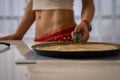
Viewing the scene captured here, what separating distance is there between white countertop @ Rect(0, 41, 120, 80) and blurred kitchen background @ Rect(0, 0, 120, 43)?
2079mm

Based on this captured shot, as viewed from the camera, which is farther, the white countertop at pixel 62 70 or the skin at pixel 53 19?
the skin at pixel 53 19

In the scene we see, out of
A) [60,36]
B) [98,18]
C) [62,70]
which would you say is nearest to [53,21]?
[60,36]

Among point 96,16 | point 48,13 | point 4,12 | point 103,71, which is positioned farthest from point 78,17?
point 103,71

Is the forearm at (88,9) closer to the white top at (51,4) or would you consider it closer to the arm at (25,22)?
the white top at (51,4)

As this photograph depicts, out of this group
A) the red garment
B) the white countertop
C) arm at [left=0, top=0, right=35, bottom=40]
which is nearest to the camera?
the white countertop

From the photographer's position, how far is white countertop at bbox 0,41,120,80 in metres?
0.50

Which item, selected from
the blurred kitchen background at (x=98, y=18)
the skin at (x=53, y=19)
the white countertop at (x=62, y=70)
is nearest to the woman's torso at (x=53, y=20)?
the skin at (x=53, y=19)

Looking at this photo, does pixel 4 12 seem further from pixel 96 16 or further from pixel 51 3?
pixel 51 3

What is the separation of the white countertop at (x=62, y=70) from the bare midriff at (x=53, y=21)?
0.73 m

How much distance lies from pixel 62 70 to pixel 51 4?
2.82 feet

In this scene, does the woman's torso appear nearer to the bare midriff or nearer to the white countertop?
the bare midriff

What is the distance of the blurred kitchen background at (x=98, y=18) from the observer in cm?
265

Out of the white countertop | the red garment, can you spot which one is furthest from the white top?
the white countertop

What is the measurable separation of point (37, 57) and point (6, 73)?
16cm
